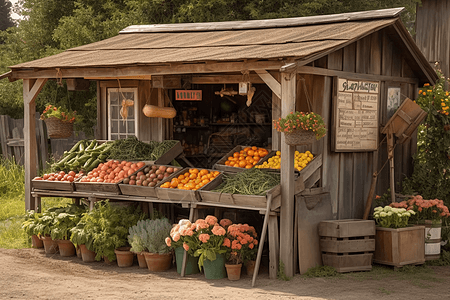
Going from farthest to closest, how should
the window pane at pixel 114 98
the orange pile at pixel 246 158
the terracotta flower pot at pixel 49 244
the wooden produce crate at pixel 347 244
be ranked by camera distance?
the window pane at pixel 114 98 < the terracotta flower pot at pixel 49 244 < the orange pile at pixel 246 158 < the wooden produce crate at pixel 347 244

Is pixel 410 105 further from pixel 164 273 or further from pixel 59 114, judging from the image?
pixel 59 114

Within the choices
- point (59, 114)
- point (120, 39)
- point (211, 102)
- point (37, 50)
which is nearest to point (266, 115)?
point (211, 102)

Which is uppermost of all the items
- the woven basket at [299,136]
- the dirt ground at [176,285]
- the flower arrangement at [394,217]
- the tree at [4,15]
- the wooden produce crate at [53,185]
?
the tree at [4,15]

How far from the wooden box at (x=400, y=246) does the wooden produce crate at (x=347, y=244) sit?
0.32 meters

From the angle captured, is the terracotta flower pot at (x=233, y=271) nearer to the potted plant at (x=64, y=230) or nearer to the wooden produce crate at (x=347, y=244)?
the wooden produce crate at (x=347, y=244)

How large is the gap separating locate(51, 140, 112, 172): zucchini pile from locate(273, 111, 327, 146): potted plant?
4.10 meters

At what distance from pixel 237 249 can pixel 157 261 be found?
4.43 ft

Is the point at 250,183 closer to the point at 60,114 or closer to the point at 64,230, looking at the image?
the point at 64,230

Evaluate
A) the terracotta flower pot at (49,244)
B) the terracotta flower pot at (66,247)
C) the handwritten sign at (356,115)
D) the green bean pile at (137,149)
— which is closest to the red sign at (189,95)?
the green bean pile at (137,149)

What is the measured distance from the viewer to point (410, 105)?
9.91 m

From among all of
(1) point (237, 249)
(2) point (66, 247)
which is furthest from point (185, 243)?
(2) point (66, 247)

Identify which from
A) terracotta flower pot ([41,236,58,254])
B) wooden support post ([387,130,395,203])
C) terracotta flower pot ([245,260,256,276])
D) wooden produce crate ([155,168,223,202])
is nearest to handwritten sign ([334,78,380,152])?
wooden support post ([387,130,395,203])

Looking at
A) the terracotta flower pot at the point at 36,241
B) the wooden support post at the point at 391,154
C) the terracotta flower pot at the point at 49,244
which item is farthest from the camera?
the terracotta flower pot at the point at 36,241

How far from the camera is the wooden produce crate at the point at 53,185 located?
10.4 metres
